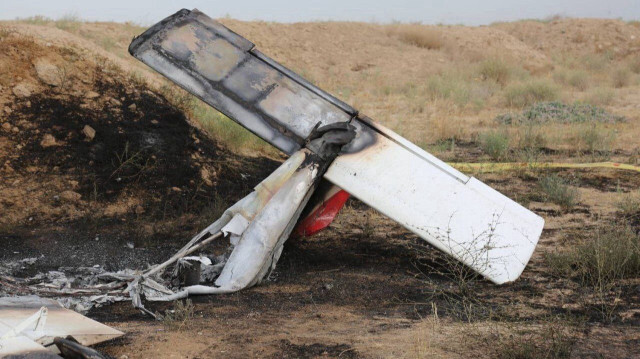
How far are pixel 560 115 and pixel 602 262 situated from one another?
27.4ft

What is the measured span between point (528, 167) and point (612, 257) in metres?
4.19

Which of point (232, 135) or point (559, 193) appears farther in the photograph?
point (232, 135)

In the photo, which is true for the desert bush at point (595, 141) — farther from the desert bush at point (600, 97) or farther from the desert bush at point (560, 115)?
the desert bush at point (600, 97)

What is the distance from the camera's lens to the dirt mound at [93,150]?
270 inches

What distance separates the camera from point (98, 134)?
761 cm

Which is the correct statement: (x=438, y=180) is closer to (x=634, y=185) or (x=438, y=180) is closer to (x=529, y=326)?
(x=529, y=326)

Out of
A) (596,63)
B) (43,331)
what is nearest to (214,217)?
(43,331)

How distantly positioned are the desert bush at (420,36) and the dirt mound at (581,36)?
574 centimetres

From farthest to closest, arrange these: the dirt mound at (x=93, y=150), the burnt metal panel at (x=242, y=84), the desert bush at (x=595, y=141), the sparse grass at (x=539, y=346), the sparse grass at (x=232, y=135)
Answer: the desert bush at (x=595, y=141)
the sparse grass at (x=232, y=135)
the dirt mound at (x=93, y=150)
the burnt metal panel at (x=242, y=84)
the sparse grass at (x=539, y=346)

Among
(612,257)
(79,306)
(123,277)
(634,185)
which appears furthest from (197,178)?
(634,185)

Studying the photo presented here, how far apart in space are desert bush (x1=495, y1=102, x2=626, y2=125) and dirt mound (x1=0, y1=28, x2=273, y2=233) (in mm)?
5982

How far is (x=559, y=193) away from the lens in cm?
740

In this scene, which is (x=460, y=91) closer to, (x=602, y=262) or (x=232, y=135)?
(x=232, y=135)

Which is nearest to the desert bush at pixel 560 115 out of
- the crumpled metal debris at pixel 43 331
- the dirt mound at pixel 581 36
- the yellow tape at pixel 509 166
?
the yellow tape at pixel 509 166
